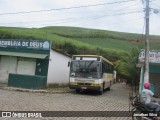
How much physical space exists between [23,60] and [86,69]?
7.38 meters

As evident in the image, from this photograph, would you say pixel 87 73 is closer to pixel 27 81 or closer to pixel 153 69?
pixel 27 81

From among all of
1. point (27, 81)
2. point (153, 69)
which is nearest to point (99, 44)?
point (153, 69)

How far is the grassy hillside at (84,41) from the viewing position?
54.3 m

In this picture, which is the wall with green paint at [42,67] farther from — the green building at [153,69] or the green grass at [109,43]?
the green grass at [109,43]

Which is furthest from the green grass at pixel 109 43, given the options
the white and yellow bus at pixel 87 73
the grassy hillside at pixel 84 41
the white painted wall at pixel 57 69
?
the white and yellow bus at pixel 87 73

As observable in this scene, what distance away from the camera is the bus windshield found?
79.1 ft

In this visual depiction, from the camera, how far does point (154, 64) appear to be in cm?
2534

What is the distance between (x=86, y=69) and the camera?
24.2m

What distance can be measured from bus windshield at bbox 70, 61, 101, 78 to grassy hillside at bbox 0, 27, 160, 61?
17.0 metres

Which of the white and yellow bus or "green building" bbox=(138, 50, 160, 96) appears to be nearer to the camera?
the white and yellow bus

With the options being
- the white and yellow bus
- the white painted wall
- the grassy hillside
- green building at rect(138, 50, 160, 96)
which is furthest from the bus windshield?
the grassy hillside

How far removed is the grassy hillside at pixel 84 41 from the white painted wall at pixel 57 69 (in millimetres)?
9273

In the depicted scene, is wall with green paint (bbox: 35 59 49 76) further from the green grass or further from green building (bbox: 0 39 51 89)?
the green grass

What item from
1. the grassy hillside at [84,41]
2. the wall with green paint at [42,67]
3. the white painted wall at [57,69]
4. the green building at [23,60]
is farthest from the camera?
the grassy hillside at [84,41]
